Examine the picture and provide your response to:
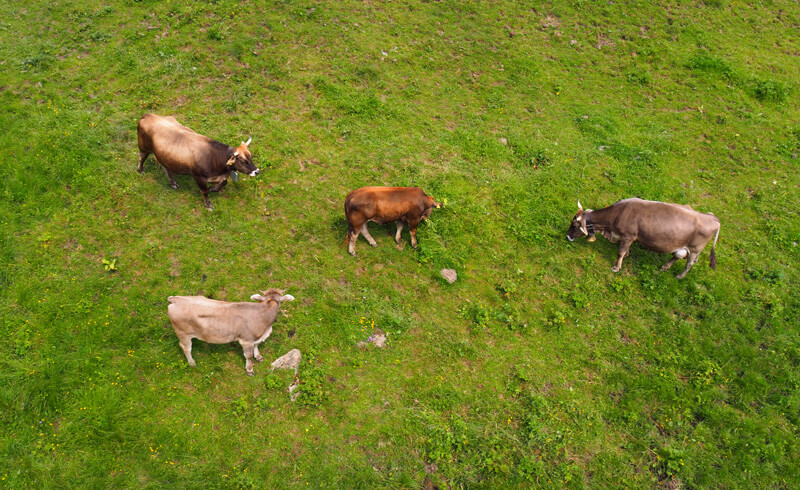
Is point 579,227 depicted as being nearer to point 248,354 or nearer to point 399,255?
point 399,255

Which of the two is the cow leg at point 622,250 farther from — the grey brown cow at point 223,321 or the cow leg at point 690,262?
the grey brown cow at point 223,321

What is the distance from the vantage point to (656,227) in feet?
37.0

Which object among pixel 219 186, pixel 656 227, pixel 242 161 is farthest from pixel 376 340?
pixel 656 227

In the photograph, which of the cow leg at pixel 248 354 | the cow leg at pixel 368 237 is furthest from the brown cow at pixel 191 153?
the cow leg at pixel 248 354

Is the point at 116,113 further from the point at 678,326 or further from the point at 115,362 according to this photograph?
the point at 678,326

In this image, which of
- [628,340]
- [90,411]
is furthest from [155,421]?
[628,340]

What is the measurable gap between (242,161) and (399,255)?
5.13 meters

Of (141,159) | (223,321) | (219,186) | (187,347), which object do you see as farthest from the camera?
(219,186)

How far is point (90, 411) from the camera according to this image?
8.01 metres

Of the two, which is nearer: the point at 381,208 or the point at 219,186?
the point at 381,208

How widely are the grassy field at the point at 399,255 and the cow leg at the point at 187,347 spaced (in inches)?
10.8

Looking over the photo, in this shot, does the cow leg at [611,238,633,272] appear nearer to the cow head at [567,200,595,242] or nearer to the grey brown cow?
the cow head at [567,200,595,242]

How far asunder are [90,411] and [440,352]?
7365 millimetres

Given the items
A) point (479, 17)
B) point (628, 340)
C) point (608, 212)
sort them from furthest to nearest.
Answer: point (479, 17), point (608, 212), point (628, 340)
